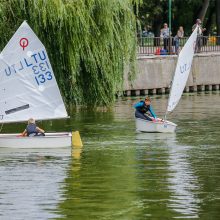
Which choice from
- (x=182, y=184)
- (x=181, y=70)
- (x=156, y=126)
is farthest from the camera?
(x=181, y=70)

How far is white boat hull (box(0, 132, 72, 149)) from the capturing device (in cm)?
3884

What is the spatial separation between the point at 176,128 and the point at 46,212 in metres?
20.1

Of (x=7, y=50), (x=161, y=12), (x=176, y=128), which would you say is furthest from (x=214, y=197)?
(x=161, y=12)

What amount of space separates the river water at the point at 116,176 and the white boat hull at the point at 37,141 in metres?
0.25

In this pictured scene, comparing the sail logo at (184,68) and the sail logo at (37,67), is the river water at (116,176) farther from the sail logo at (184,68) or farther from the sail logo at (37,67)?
the sail logo at (37,67)

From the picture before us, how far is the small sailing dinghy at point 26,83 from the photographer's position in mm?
40781

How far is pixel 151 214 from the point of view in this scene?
27.3 meters

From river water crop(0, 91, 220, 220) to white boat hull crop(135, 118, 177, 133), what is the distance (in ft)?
1.26

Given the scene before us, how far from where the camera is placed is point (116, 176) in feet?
110

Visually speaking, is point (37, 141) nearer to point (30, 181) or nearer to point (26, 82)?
point (26, 82)

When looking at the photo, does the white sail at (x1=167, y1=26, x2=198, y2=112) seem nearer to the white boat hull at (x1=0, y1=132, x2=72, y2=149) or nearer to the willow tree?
the willow tree

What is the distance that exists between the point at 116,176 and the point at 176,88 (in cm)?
1343

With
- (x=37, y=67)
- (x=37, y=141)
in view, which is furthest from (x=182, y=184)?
(x=37, y=67)

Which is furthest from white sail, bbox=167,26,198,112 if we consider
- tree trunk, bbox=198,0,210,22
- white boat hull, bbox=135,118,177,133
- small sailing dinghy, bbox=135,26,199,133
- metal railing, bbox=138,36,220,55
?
tree trunk, bbox=198,0,210,22
